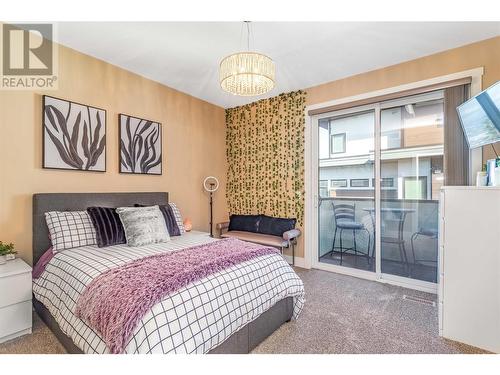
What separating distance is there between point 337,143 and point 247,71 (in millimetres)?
2091

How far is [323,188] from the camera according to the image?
3.71 metres

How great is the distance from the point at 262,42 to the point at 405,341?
2944 millimetres

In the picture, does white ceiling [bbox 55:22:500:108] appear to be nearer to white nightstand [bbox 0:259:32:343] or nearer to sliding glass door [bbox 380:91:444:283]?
sliding glass door [bbox 380:91:444:283]

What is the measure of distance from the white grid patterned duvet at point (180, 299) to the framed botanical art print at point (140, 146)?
1.19 meters

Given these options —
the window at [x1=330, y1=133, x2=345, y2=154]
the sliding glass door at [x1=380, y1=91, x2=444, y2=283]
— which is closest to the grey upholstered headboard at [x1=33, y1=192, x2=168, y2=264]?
the window at [x1=330, y1=133, x2=345, y2=154]

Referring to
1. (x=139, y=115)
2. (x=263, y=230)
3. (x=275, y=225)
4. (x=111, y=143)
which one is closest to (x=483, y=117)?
(x=275, y=225)

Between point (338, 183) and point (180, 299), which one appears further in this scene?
point (338, 183)

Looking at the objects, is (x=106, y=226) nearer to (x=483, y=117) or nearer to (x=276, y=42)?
(x=276, y=42)

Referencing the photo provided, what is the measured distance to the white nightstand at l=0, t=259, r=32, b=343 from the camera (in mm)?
1863

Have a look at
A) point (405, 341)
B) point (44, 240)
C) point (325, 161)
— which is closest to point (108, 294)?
point (44, 240)

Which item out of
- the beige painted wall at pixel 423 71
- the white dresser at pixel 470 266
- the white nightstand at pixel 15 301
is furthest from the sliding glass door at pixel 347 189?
the white nightstand at pixel 15 301

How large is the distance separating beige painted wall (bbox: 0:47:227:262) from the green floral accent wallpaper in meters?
0.23
